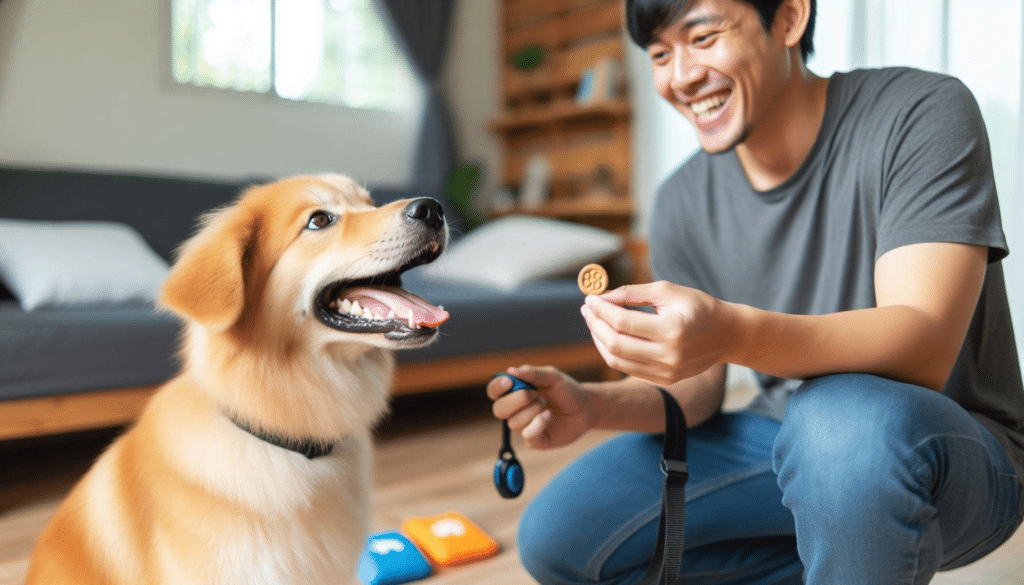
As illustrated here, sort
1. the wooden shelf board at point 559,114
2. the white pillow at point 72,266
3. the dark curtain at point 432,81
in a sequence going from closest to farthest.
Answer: the white pillow at point 72,266, the wooden shelf board at point 559,114, the dark curtain at point 432,81

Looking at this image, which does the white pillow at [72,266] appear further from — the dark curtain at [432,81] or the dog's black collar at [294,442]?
the dark curtain at [432,81]

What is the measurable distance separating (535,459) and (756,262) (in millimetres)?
1307

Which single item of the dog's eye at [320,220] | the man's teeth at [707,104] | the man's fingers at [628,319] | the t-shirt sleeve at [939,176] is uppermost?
the man's teeth at [707,104]

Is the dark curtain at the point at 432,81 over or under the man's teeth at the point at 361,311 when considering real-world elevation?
over

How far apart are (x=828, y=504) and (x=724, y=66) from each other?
71 cm

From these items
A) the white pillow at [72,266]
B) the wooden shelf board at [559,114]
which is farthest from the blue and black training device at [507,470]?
the wooden shelf board at [559,114]

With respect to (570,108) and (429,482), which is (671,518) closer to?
(429,482)

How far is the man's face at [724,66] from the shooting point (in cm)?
110

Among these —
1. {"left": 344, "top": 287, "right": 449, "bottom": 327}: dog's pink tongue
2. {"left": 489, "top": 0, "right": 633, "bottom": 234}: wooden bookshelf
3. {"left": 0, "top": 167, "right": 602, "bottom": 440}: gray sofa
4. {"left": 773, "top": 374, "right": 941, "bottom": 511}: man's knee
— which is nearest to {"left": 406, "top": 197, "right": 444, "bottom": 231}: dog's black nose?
{"left": 344, "top": 287, "right": 449, "bottom": 327}: dog's pink tongue

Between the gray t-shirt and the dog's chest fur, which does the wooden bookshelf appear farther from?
the dog's chest fur

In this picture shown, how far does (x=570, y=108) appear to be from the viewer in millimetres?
4160

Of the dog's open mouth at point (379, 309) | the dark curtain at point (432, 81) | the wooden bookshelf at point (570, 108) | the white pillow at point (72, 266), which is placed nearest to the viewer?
the dog's open mouth at point (379, 309)

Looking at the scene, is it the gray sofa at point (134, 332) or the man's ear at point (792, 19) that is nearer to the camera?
the man's ear at point (792, 19)

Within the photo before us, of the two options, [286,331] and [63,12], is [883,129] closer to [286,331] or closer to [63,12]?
[286,331]
